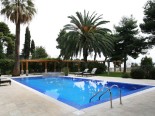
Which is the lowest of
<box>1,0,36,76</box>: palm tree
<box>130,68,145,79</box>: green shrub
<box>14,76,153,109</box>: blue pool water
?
<box>14,76,153,109</box>: blue pool water

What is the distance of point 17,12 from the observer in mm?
18281

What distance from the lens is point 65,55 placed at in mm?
22531

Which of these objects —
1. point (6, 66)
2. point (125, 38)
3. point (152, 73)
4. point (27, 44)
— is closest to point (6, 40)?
point (6, 66)

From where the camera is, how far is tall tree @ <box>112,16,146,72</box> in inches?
898

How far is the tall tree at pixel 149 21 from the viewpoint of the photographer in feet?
53.6

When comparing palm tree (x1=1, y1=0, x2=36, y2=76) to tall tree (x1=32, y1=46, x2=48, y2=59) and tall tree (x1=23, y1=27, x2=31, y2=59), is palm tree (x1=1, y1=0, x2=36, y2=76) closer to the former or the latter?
tall tree (x1=32, y1=46, x2=48, y2=59)

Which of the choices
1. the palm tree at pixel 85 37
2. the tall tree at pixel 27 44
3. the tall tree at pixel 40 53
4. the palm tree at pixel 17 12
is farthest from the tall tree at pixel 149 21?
the tall tree at pixel 27 44

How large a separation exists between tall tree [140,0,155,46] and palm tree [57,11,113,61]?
590cm

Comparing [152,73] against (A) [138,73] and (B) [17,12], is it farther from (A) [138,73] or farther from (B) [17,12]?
(B) [17,12]

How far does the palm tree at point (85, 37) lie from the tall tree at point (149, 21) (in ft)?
19.3

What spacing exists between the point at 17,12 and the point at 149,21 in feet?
45.0

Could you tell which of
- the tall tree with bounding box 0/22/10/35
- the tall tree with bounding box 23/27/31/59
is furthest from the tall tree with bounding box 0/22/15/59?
the tall tree with bounding box 23/27/31/59

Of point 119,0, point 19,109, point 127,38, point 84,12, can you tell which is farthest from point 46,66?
point 19,109

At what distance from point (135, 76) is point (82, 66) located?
1017cm
